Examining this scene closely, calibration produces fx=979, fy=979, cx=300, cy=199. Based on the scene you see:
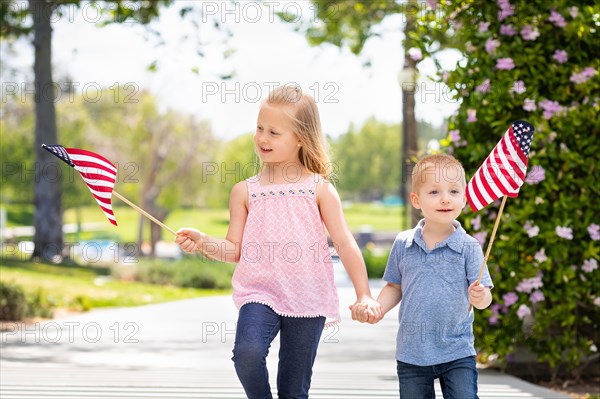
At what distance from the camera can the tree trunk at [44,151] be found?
2072cm

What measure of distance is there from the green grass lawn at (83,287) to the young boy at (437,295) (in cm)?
851

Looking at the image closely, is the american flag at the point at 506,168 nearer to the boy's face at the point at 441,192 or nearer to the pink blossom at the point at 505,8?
the boy's face at the point at 441,192

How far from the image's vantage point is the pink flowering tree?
6582 millimetres

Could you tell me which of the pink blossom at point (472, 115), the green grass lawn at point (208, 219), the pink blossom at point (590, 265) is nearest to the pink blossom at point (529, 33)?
the pink blossom at point (472, 115)

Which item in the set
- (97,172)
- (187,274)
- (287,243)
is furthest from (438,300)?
(187,274)

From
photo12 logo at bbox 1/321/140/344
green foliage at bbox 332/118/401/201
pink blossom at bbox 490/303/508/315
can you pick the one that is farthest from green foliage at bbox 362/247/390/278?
green foliage at bbox 332/118/401/201

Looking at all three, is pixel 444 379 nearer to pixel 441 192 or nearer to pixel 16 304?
pixel 441 192

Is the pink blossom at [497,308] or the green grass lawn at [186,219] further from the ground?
the pink blossom at [497,308]

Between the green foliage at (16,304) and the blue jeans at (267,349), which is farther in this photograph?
the green foliage at (16,304)

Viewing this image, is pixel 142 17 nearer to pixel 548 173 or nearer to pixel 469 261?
pixel 548 173

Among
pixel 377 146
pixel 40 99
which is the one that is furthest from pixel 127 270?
pixel 377 146

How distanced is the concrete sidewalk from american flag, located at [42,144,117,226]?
2227 mm

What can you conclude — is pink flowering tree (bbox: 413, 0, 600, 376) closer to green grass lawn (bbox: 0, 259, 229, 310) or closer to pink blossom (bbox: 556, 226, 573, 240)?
pink blossom (bbox: 556, 226, 573, 240)

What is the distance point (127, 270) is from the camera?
21.2m
